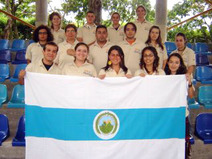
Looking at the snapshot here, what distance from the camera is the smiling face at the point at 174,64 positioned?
3889mm

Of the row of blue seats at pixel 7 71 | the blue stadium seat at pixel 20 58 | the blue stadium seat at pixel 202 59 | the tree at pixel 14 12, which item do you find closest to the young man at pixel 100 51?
Result: the row of blue seats at pixel 7 71

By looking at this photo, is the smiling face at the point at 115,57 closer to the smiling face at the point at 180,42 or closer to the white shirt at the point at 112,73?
the white shirt at the point at 112,73

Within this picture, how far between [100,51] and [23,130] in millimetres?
1861

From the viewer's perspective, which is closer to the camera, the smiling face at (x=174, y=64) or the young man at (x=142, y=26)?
the smiling face at (x=174, y=64)

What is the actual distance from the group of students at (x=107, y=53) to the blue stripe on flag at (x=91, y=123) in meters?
0.47

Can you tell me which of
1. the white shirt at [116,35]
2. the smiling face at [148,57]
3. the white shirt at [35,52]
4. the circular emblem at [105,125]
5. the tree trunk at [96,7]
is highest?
the tree trunk at [96,7]

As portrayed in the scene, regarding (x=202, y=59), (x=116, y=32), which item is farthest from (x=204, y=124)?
(x=202, y=59)

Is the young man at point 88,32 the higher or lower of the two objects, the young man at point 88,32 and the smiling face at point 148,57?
the higher

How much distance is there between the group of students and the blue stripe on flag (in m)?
0.47

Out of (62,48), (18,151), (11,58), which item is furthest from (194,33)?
(18,151)

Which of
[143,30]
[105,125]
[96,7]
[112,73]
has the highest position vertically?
[96,7]

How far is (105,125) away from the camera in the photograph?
3.69m

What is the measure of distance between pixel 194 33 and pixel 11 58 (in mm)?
9299

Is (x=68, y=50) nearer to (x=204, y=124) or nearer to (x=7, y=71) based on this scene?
(x=204, y=124)
